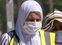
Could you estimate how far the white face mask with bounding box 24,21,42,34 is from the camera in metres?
3.80

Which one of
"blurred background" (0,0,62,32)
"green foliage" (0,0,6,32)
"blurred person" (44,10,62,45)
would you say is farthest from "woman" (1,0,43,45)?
"green foliage" (0,0,6,32)

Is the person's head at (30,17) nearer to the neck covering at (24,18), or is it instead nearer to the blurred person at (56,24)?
the neck covering at (24,18)

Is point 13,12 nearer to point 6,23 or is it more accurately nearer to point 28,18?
point 6,23

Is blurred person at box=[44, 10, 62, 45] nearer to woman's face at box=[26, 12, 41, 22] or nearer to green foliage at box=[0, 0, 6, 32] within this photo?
woman's face at box=[26, 12, 41, 22]

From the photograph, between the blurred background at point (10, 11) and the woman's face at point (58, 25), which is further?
the blurred background at point (10, 11)

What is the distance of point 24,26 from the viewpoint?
3861mm

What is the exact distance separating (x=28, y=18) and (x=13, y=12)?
372 centimetres

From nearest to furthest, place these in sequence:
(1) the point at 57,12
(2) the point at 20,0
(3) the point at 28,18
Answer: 1. (3) the point at 28,18
2. (1) the point at 57,12
3. (2) the point at 20,0

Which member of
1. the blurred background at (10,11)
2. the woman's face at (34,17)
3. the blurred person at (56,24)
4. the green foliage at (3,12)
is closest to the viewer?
the woman's face at (34,17)

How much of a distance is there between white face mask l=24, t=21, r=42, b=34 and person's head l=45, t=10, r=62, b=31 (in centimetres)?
23

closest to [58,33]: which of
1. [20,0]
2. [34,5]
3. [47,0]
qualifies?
[34,5]

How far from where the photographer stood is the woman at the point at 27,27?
3807 mm

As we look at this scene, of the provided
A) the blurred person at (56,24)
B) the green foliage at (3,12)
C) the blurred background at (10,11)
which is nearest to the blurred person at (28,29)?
the blurred person at (56,24)

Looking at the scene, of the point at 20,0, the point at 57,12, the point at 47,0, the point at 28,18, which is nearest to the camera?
the point at 28,18
